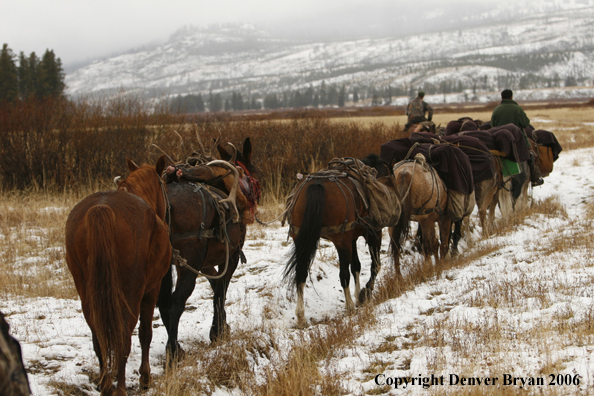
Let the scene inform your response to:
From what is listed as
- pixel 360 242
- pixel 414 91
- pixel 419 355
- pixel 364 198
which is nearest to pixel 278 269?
pixel 364 198

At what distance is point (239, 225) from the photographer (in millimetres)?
5090

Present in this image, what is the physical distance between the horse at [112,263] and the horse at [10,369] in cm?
128

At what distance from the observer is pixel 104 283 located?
2785 mm

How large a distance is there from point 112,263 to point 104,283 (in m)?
0.13

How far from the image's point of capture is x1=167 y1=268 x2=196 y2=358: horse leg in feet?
13.8

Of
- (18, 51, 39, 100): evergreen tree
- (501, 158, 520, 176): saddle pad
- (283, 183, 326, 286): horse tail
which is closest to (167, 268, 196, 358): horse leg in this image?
(283, 183, 326, 286): horse tail

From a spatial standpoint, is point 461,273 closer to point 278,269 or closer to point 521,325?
point 521,325

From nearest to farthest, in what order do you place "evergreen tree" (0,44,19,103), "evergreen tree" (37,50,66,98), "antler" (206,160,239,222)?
1. "antler" (206,160,239,222)
2. "evergreen tree" (0,44,19,103)
3. "evergreen tree" (37,50,66,98)

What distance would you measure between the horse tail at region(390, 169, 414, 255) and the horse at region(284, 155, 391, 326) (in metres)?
0.83

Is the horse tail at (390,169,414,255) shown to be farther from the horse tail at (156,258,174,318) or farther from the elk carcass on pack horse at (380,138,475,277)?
the horse tail at (156,258,174,318)

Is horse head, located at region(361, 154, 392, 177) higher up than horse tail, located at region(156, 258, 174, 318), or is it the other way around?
horse head, located at region(361, 154, 392, 177)

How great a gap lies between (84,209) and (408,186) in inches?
202

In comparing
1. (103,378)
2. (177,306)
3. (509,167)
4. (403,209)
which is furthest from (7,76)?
(103,378)

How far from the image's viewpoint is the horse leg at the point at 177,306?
420cm
